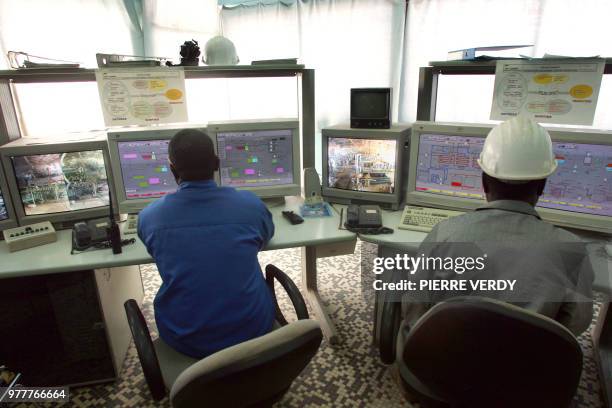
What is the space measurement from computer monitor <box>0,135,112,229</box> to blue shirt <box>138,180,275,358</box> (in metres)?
0.77

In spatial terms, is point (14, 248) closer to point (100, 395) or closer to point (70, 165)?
point (70, 165)

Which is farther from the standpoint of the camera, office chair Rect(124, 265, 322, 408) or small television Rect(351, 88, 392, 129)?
→ small television Rect(351, 88, 392, 129)

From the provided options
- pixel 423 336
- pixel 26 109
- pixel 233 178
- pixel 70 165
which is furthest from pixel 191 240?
pixel 26 109

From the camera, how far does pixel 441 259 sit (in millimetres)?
1161

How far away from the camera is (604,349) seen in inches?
76.6

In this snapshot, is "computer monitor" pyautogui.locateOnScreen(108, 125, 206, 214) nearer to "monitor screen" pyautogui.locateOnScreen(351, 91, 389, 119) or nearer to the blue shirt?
the blue shirt

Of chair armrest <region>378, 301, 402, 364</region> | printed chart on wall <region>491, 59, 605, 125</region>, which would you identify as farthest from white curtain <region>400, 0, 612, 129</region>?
chair armrest <region>378, 301, 402, 364</region>

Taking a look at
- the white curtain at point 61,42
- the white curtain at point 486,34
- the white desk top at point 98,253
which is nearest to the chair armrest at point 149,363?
the white desk top at point 98,253

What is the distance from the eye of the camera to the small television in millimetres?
2041

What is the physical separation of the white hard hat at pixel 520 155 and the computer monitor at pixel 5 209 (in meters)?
2.05

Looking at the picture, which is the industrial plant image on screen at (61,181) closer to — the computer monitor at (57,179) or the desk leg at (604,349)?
the computer monitor at (57,179)

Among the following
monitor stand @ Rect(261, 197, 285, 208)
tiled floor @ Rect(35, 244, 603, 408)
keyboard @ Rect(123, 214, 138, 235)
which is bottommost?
tiled floor @ Rect(35, 244, 603, 408)

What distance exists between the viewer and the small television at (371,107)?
2.04 m

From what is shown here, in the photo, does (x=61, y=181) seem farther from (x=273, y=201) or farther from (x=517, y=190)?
(x=517, y=190)
